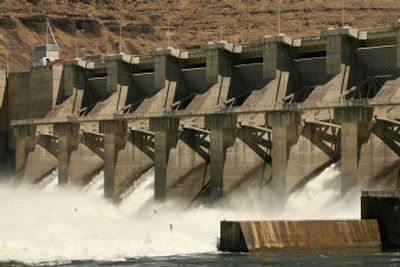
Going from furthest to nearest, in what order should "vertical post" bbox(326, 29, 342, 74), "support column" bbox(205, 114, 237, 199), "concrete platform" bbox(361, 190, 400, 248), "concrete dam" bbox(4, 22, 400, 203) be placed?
"support column" bbox(205, 114, 237, 199), "vertical post" bbox(326, 29, 342, 74), "concrete dam" bbox(4, 22, 400, 203), "concrete platform" bbox(361, 190, 400, 248)

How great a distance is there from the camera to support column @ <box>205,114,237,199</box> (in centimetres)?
8212

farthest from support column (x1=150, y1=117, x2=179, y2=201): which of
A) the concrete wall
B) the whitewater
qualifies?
Result: the concrete wall

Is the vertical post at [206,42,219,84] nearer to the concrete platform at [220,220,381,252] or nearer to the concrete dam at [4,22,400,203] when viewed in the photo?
the concrete dam at [4,22,400,203]

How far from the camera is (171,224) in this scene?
68.4 metres

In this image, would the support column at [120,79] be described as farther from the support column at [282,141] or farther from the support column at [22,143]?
the support column at [282,141]

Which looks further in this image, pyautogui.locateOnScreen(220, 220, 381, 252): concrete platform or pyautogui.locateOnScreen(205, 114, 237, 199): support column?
pyautogui.locateOnScreen(205, 114, 237, 199): support column

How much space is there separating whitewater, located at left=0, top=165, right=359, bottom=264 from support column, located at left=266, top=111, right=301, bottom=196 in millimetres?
1091

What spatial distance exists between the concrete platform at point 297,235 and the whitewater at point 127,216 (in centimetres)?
155

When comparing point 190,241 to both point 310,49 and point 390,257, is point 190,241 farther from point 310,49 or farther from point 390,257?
point 310,49

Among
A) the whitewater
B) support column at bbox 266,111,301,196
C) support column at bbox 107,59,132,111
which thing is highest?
support column at bbox 107,59,132,111

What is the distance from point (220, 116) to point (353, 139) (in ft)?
32.7

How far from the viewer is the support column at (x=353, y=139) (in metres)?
74.4

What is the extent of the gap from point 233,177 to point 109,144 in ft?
38.5

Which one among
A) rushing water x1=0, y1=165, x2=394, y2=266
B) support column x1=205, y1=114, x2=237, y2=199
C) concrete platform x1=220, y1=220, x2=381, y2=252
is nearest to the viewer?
rushing water x1=0, y1=165, x2=394, y2=266
